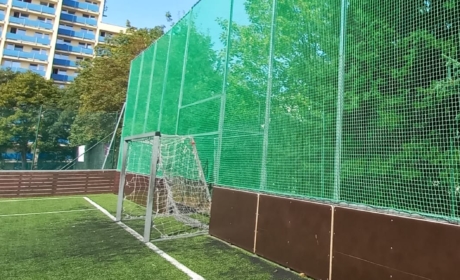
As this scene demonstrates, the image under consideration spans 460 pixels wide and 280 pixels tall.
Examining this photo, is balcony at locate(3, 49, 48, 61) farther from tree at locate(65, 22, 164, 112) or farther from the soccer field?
the soccer field

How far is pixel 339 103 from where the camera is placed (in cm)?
340

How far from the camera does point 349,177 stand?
3.22 meters

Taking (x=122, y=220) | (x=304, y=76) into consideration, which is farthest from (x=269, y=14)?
(x=122, y=220)

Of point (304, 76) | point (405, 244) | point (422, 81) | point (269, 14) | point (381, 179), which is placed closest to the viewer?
point (405, 244)

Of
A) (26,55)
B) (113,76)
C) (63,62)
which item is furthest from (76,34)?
(113,76)

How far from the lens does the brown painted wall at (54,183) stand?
10.9m

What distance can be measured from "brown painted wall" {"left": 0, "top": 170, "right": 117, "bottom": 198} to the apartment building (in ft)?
116

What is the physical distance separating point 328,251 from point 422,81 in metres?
1.85

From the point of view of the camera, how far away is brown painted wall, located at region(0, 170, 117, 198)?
1092 centimetres

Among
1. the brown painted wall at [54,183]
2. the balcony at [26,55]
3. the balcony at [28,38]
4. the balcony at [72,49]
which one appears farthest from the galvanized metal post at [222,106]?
the balcony at [72,49]

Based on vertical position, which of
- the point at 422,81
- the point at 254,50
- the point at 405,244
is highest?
the point at 254,50

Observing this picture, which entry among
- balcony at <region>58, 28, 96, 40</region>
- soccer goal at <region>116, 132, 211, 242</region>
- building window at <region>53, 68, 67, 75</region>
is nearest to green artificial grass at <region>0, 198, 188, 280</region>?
soccer goal at <region>116, 132, 211, 242</region>

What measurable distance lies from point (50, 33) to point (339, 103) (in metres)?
53.8

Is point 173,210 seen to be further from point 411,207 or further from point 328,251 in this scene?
point 411,207
